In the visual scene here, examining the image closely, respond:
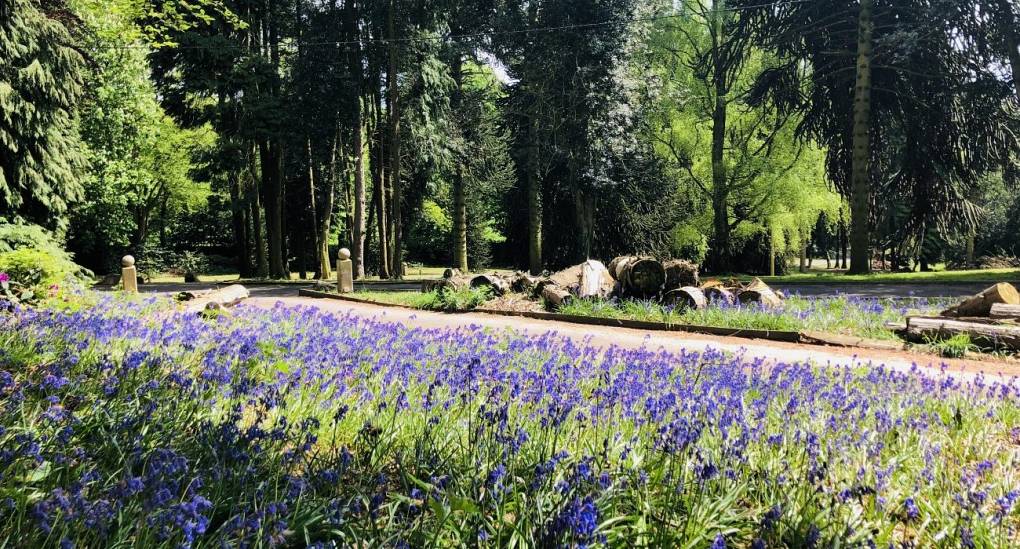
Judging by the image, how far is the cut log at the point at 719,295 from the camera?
1208 cm

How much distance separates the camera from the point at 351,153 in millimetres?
30625

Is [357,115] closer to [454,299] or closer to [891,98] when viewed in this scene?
[454,299]

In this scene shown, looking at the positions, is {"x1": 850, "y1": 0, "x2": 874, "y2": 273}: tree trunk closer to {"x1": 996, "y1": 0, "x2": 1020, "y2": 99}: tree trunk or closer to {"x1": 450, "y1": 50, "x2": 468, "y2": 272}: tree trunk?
{"x1": 996, "y1": 0, "x2": 1020, "y2": 99}: tree trunk

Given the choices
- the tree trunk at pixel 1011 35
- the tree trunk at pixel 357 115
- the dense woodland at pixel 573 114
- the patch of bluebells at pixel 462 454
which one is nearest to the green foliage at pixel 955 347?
the patch of bluebells at pixel 462 454

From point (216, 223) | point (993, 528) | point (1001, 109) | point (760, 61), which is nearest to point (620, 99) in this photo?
point (760, 61)

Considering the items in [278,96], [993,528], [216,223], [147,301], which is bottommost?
[993,528]

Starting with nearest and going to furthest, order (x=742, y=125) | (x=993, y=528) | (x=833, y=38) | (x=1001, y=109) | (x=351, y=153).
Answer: (x=993, y=528), (x=1001, y=109), (x=833, y=38), (x=742, y=125), (x=351, y=153)

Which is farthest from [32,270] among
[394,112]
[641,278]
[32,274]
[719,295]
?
[394,112]

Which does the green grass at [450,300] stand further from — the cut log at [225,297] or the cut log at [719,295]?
the cut log at [719,295]

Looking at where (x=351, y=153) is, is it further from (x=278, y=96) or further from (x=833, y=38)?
(x=833, y=38)

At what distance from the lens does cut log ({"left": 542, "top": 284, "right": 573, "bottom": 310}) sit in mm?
13227

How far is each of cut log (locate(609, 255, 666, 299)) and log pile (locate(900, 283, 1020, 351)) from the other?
486 cm

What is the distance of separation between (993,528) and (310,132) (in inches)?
1050

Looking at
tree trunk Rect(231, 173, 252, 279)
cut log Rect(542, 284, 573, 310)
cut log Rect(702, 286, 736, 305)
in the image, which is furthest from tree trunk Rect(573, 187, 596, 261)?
tree trunk Rect(231, 173, 252, 279)
